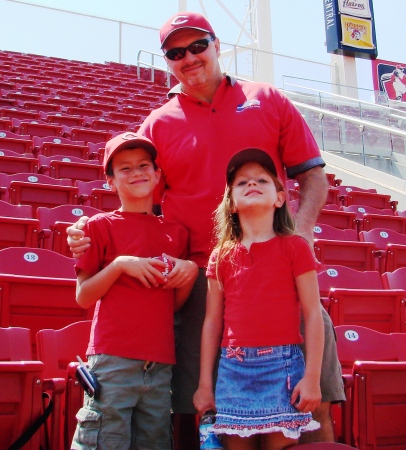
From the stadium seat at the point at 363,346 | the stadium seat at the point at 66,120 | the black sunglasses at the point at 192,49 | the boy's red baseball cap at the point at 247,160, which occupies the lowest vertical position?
the stadium seat at the point at 363,346

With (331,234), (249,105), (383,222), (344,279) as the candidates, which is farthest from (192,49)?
(383,222)

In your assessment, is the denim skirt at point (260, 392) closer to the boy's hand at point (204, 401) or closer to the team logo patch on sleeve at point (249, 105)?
the boy's hand at point (204, 401)

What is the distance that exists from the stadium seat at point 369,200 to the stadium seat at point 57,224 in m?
3.74

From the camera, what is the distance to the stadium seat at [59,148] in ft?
22.8

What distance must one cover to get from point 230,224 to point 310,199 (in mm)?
344

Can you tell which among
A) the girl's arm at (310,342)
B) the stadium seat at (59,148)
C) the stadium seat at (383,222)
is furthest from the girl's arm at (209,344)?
the stadium seat at (59,148)

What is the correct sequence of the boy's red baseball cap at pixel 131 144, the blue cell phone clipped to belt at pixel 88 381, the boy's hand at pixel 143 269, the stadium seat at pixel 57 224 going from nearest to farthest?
the blue cell phone clipped to belt at pixel 88 381 → the boy's hand at pixel 143 269 → the boy's red baseball cap at pixel 131 144 → the stadium seat at pixel 57 224

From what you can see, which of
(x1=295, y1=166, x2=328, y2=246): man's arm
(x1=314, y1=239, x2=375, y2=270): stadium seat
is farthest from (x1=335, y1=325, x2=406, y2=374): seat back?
(x1=314, y1=239, x2=375, y2=270): stadium seat

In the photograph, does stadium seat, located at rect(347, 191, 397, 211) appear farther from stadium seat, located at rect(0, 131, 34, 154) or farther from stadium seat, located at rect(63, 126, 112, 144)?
stadium seat, located at rect(0, 131, 34, 154)

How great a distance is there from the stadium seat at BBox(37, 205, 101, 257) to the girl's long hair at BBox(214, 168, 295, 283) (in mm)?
2195

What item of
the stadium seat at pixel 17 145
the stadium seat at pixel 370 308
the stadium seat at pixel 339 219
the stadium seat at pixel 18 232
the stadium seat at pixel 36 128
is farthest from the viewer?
A: the stadium seat at pixel 36 128

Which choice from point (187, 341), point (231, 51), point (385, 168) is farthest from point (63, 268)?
point (231, 51)

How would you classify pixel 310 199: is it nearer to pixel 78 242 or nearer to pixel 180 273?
pixel 180 273

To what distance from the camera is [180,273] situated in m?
2.04
